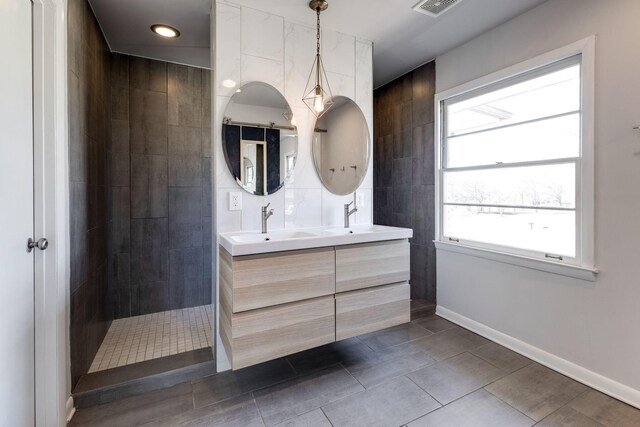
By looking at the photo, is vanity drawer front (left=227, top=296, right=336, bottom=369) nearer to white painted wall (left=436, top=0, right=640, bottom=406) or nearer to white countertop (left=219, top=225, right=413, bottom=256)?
white countertop (left=219, top=225, right=413, bottom=256)

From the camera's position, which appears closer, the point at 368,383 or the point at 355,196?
the point at 368,383

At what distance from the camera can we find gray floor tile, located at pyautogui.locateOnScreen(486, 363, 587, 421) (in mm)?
1693

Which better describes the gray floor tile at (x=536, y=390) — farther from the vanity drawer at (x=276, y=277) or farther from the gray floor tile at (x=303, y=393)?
the vanity drawer at (x=276, y=277)

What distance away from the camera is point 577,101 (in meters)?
1.95

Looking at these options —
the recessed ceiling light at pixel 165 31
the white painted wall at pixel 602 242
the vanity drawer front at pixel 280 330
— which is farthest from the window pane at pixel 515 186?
the recessed ceiling light at pixel 165 31

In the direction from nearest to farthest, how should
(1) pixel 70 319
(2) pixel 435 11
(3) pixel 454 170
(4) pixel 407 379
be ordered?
(1) pixel 70 319, (4) pixel 407 379, (2) pixel 435 11, (3) pixel 454 170

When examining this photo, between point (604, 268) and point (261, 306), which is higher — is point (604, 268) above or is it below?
above

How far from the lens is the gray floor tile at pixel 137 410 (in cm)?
158

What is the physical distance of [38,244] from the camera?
1407 millimetres

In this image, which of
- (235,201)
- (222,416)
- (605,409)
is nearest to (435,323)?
(605,409)

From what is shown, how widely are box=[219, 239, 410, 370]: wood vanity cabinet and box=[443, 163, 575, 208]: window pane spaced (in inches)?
39.3

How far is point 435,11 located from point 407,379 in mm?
2556

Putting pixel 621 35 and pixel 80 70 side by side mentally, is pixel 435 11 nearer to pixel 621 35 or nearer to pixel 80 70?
pixel 621 35

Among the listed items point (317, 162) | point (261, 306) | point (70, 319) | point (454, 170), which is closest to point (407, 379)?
point (261, 306)
